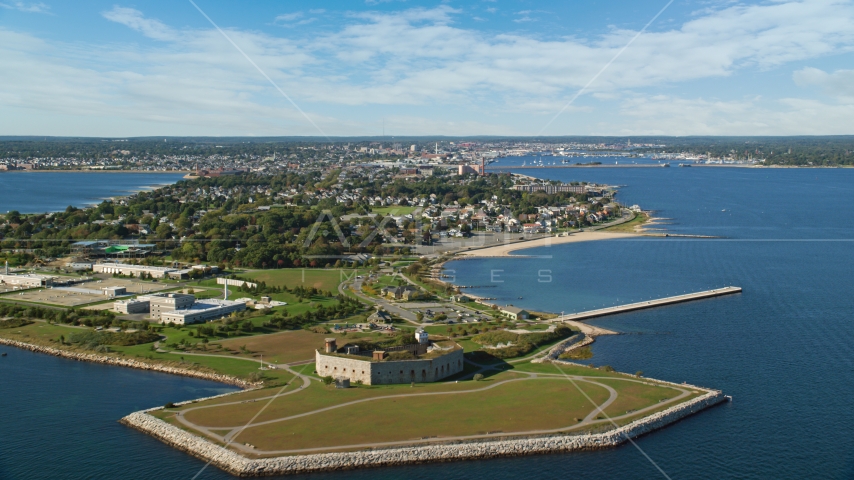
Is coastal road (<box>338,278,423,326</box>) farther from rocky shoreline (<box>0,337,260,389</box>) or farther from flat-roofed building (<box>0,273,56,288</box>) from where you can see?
flat-roofed building (<box>0,273,56,288</box>)

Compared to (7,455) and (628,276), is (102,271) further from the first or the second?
(628,276)

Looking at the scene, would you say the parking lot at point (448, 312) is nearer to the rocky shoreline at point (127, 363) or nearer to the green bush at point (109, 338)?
the rocky shoreline at point (127, 363)

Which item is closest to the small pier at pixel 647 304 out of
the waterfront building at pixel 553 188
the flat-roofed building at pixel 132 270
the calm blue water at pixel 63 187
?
the flat-roofed building at pixel 132 270

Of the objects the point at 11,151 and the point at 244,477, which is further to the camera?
the point at 11,151

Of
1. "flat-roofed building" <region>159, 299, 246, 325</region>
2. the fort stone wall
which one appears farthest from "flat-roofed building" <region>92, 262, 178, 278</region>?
the fort stone wall

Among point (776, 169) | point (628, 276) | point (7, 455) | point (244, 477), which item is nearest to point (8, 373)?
point (7, 455)
